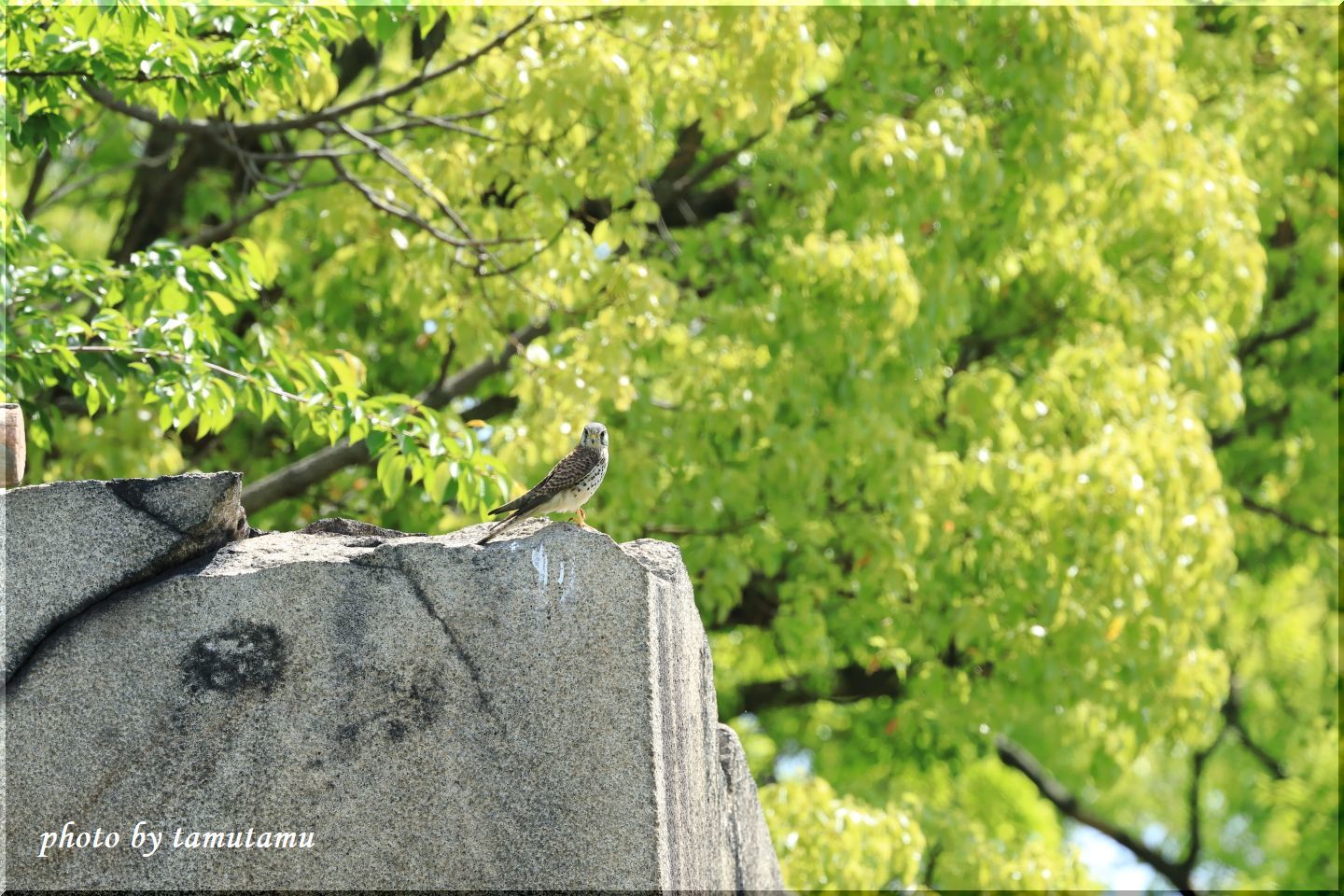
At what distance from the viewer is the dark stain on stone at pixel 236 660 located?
15.5 feet

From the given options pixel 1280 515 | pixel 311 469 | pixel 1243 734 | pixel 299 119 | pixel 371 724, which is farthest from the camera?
pixel 1243 734

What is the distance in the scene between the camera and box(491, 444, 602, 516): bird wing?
482 cm

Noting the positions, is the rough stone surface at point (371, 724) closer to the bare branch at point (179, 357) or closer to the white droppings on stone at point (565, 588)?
the white droppings on stone at point (565, 588)

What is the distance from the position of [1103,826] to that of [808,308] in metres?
11.3

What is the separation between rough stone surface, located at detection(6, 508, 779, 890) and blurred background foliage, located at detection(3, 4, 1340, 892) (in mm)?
2053

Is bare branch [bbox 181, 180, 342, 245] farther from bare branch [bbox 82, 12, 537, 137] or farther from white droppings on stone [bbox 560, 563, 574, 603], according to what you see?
white droppings on stone [bbox 560, 563, 574, 603]

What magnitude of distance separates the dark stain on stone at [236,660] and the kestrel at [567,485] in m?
0.77

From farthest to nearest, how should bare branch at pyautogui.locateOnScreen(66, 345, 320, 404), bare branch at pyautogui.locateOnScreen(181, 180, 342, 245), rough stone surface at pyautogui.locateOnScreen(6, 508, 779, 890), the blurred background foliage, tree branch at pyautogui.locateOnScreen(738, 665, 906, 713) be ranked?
tree branch at pyautogui.locateOnScreen(738, 665, 906, 713), bare branch at pyautogui.locateOnScreen(181, 180, 342, 245), the blurred background foliage, bare branch at pyautogui.locateOnScreen(66, 345, 320, 404), rough stone surface at pyautogui.locateOnScreen(6, 508, 779, 890)

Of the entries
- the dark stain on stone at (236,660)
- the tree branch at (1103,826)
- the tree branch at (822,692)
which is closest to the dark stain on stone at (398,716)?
the dark stain on stone at (236,660)

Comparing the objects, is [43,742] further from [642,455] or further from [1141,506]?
[1141,506]

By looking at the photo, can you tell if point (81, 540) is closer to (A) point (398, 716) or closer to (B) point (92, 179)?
(A) point (398, 716)

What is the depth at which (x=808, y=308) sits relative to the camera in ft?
31.1

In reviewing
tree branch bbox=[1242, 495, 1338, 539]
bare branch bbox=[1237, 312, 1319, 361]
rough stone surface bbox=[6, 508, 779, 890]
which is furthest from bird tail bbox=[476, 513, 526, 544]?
bare branch bbox=[1237, 312, 1319, 361]

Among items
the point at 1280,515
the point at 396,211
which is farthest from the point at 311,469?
the point at 1280,515
